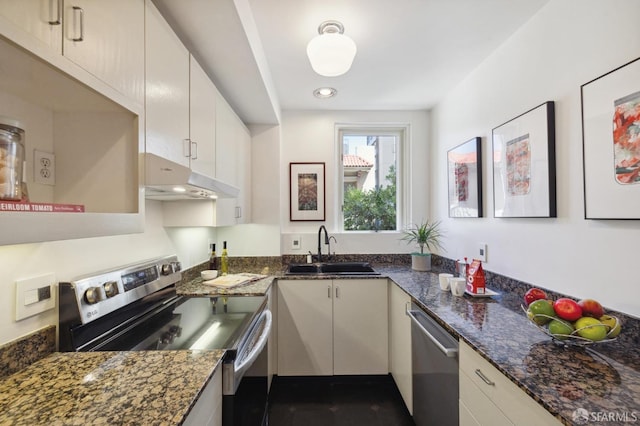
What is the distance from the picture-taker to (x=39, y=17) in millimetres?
609

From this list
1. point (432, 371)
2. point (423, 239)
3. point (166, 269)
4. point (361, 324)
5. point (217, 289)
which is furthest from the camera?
point (423, 239)

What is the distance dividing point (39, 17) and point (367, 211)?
2.55 m

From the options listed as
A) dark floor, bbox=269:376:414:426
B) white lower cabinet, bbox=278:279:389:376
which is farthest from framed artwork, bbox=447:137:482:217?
dark floor, bbox=269:376:414:426

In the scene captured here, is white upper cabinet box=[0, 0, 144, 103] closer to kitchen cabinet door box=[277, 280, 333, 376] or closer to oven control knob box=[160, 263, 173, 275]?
oven control knob box=[160, 263, 173, 275]

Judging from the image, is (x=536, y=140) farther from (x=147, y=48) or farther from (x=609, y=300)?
(x=147, y=48)

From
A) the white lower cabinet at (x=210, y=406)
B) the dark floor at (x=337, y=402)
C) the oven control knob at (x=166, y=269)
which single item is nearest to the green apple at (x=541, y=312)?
the white lower cabinet at (x=210, y=406)

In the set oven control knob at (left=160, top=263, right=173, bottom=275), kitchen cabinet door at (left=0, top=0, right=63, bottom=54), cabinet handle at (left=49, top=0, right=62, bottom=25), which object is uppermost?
cabinet handle at (left=49, top=0, right=62, bottom=25)

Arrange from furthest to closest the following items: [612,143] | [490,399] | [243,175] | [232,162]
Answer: [243,175]
[232,162]
[612,143]
[490,399]

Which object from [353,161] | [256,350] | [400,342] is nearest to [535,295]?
[400,342]

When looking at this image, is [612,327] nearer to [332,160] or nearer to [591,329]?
[591,329]

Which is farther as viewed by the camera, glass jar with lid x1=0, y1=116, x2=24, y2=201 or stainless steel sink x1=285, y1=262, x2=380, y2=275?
stainless steel sink x1=285, y1=262, x2=380, y2=275

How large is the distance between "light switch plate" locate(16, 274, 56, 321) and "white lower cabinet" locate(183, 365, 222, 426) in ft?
2.05

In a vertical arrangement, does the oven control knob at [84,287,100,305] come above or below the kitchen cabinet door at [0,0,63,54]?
below

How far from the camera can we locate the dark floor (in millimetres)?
1844
